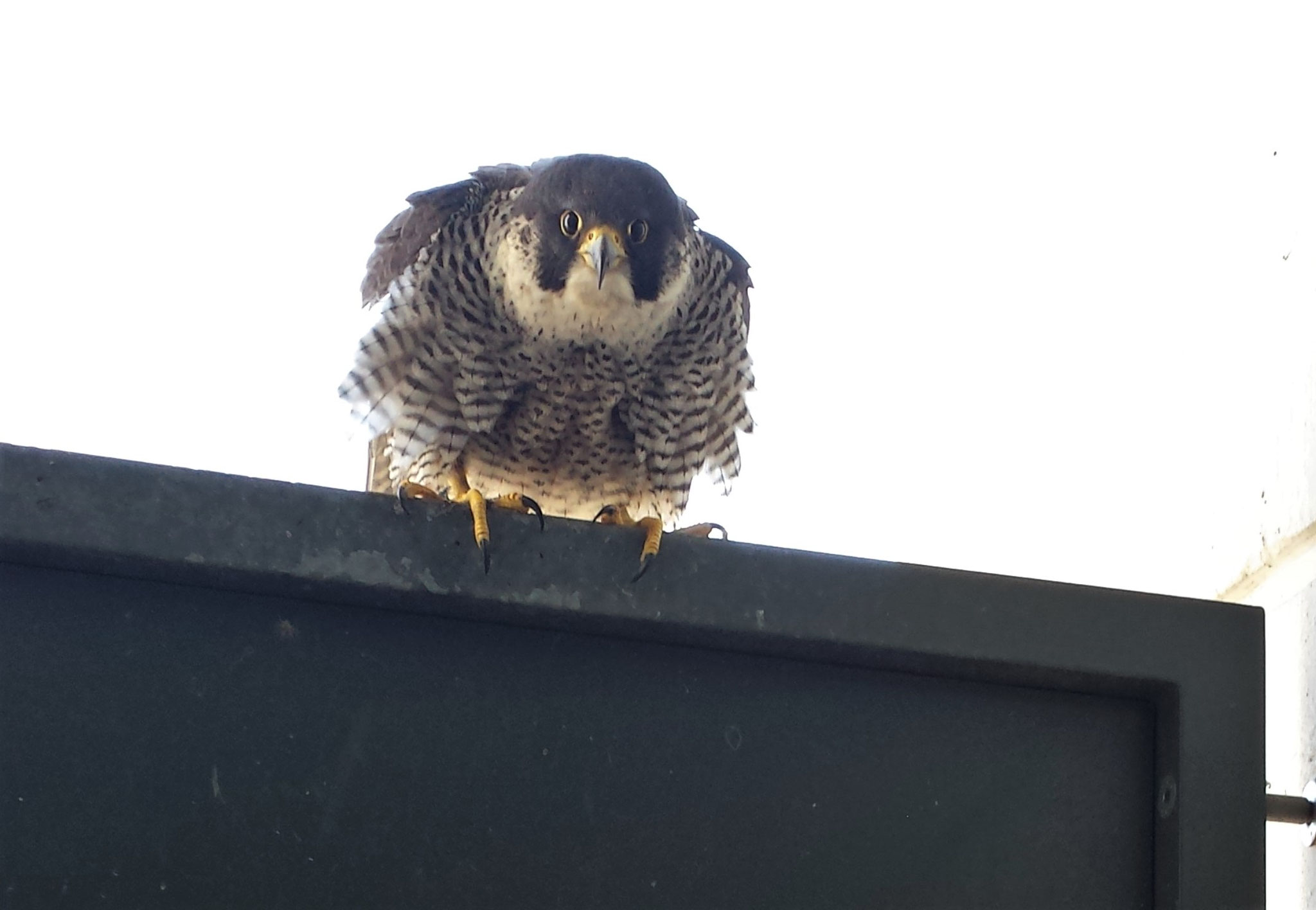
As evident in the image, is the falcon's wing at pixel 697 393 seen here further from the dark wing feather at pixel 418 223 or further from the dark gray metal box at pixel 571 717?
the dark gray metal box at pixel 571 717

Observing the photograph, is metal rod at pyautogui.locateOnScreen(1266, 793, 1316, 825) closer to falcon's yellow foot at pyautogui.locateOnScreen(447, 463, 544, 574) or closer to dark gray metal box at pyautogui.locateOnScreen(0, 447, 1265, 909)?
dark gray metal box at pyautogui.locateOnScreen(0, 447, 1265, 909)

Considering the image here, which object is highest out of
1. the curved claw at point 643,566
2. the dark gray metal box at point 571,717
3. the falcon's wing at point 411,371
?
the falcon's wing at point 411,371

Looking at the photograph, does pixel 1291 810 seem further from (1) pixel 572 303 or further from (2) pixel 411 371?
(2) pixel 411 371

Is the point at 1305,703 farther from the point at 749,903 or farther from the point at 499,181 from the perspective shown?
the point at 499,181

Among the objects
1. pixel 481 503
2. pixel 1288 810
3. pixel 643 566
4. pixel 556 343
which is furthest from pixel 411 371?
pixel 1288 810

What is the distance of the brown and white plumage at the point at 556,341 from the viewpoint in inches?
90.5

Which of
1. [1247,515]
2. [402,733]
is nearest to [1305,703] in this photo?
[1247,515]

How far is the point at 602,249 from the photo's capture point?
2.30m

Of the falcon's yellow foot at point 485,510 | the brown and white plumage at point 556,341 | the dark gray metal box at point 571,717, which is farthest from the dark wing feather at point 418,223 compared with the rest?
the dark gray metal box at point 571,717

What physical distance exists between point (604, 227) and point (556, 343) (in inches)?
8.4

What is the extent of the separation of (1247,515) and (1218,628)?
0.73 m

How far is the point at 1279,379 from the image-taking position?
1879mm

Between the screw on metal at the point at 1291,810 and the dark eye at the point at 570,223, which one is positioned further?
A: the dark eye at the point at 570,223

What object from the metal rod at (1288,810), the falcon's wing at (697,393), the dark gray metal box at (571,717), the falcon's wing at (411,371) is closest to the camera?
the dark gray metal box at (571,717)
